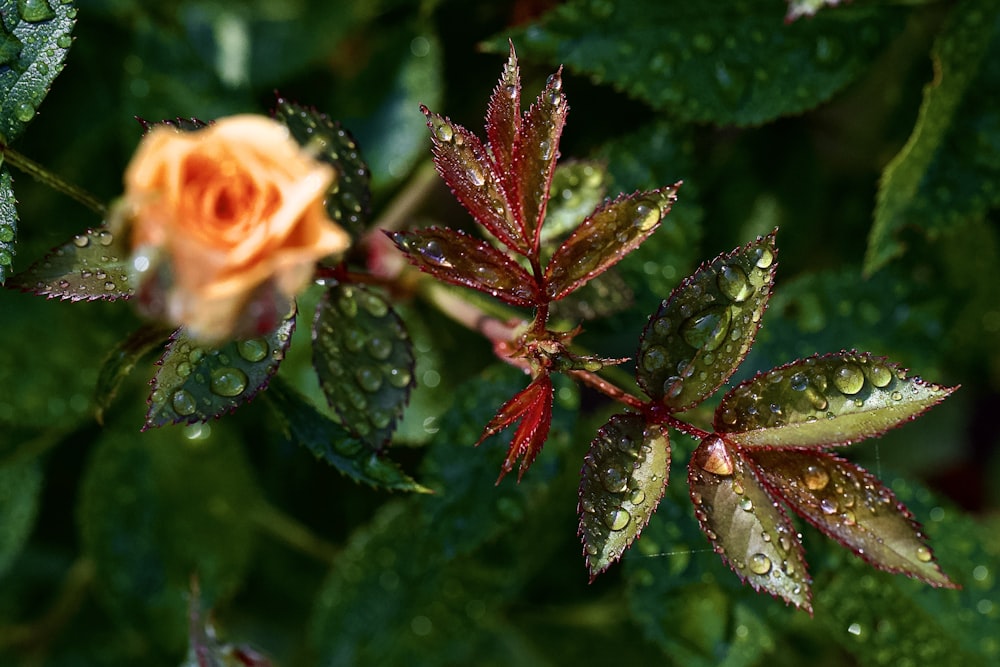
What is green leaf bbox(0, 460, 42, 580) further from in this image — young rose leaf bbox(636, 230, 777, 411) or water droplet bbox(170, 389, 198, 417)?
young rose leaf bbox(636, 230, 777, 411)

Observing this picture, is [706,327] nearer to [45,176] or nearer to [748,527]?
[748,527]

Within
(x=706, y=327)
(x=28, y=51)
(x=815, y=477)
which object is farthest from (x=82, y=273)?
(x=815, y=477)

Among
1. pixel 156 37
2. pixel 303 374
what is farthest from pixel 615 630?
pixel 156 37

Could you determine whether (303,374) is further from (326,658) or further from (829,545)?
(829,545)

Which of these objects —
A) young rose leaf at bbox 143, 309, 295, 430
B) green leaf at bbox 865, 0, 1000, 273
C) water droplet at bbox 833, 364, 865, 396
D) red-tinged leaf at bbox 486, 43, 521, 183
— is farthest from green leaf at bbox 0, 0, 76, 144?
green leaf at bbox 865, 0, 1000, 273

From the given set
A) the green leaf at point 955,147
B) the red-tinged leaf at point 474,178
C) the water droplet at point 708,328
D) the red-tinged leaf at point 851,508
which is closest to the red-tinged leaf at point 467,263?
the red-tinged leaf at point 474,178
